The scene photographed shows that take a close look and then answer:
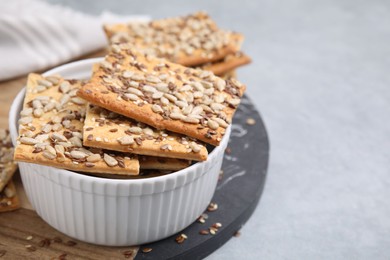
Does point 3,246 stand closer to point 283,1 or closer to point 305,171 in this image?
point 305,171

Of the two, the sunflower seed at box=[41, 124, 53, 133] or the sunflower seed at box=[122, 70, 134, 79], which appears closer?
the sunflower seed at box=[41, 124, 53, 133]

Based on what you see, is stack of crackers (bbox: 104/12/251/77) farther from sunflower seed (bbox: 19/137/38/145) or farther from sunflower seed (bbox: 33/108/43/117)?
sunflower seed (bbox: 19/137/38/145)

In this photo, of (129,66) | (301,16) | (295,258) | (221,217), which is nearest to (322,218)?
(295,258)

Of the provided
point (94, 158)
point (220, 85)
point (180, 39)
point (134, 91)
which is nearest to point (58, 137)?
point (94, 158)

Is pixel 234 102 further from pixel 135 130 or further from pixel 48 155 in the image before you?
pixel 48 155

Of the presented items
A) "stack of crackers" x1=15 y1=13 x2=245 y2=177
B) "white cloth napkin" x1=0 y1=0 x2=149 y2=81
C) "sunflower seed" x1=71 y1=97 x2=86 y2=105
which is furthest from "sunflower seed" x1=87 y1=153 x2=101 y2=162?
"white cloth napkin" x1=0 y1=0 x2=149 y2=81

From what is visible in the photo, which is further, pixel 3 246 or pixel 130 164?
pixel 3 246
